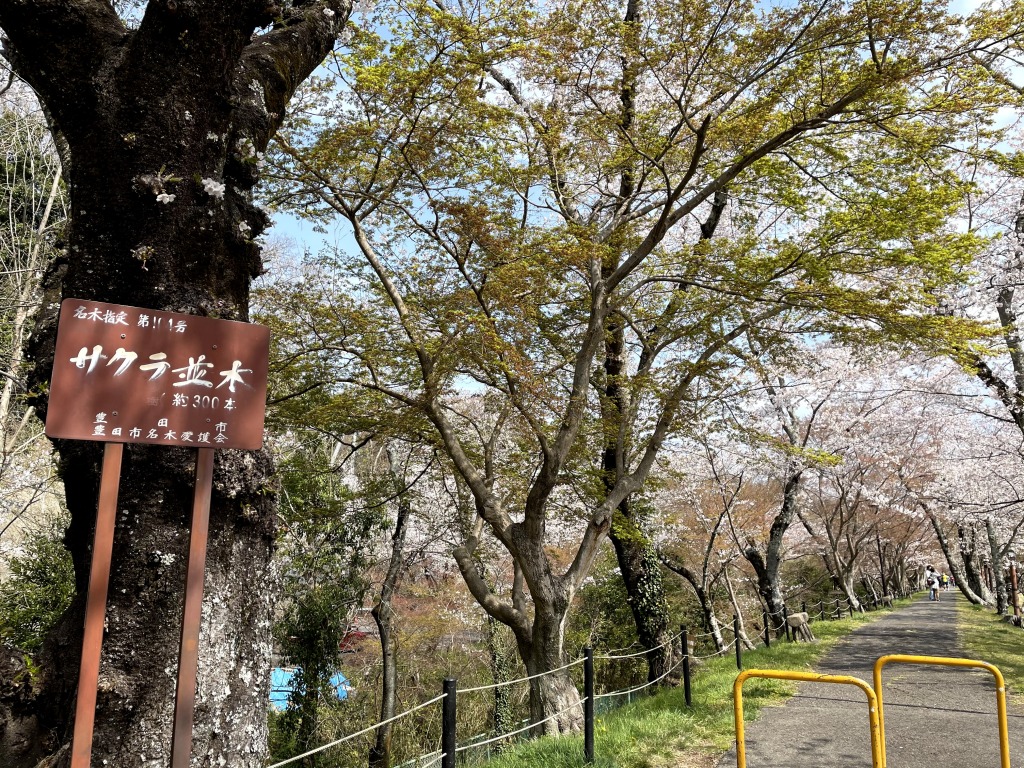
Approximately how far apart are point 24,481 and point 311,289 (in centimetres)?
789

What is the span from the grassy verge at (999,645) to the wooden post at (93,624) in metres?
9.44

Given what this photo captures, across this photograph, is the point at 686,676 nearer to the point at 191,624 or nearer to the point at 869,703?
the point at 869,703

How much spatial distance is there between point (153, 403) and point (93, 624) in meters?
0.83

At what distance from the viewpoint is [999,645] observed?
1391 centimetres

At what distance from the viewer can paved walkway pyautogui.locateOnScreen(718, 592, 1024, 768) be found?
5848 mm

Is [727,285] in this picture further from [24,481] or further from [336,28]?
[24,481]

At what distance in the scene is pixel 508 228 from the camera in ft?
26.5

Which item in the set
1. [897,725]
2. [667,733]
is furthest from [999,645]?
[667,733]

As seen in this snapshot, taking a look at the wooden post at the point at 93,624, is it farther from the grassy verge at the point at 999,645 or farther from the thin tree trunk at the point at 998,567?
the thin tree trunk at the point at 998,567

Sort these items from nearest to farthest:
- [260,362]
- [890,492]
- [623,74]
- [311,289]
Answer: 1. [260,362]
2. [623,74]
3. [311,289]
4. [890,492]

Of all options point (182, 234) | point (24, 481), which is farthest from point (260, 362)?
point (24, 481)

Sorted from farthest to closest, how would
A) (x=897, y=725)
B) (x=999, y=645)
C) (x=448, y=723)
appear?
(x=999, y=645) → (x=897, y=725) → (x=448, y=723)

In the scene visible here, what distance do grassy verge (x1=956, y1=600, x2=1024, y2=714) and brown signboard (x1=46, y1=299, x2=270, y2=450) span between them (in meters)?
9.31

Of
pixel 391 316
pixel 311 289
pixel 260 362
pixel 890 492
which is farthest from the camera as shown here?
pixel 890 492
